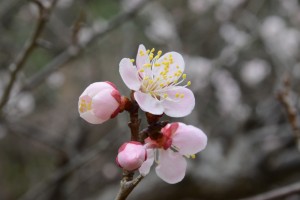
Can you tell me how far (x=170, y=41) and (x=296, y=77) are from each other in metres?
1.15

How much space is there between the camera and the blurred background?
102 inches

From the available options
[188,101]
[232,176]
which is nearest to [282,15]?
[232,176]

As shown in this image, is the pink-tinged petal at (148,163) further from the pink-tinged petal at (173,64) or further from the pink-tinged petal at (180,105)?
the pink-tinged petal at (173,64)

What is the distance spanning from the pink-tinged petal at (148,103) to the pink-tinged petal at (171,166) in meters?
0.11

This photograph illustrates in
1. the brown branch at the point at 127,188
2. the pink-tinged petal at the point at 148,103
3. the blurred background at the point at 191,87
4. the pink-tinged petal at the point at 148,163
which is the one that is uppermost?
the pink-tinged petal at the point at 148,103

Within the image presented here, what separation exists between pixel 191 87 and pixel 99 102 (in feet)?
8.88

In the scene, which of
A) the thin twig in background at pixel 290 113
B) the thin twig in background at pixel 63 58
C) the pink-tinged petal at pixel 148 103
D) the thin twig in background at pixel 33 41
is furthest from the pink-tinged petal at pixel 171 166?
the thin twig in background at pixel 63 58

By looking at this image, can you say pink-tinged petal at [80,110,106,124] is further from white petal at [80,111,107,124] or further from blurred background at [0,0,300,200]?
blurred background at [0,0,300,200]

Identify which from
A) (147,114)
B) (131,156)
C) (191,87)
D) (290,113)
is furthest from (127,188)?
(191,87)

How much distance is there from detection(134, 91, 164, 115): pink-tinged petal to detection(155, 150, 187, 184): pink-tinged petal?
0.11 m

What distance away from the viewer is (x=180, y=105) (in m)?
0.89

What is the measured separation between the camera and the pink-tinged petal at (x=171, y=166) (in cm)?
89

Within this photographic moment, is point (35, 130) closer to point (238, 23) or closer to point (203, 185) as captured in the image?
point (203, 185)

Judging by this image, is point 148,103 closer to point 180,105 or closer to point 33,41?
point 180,105
